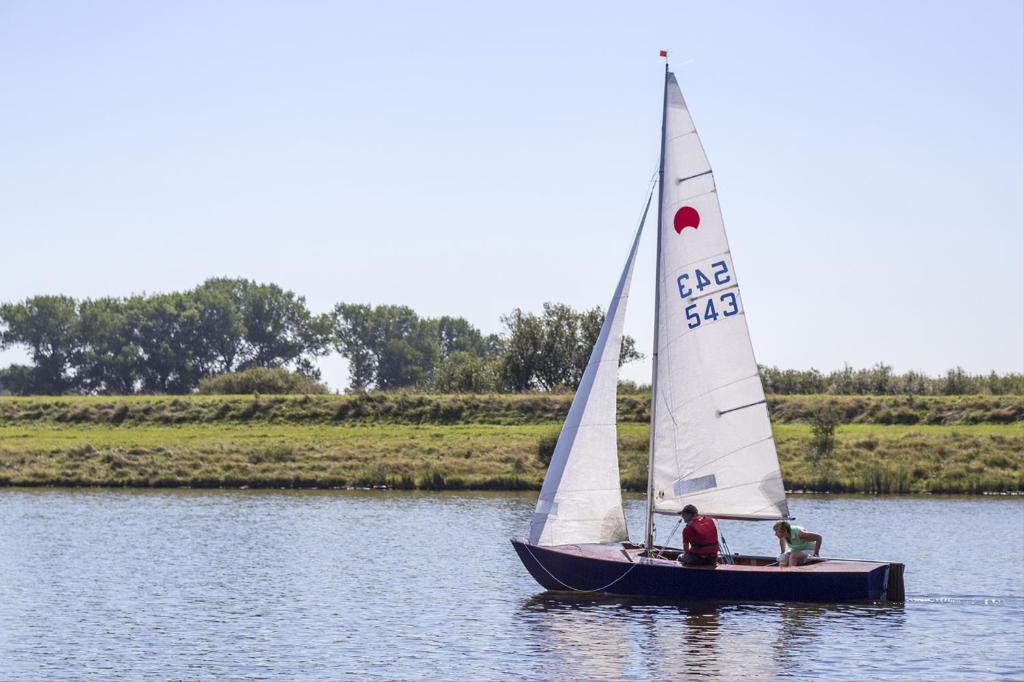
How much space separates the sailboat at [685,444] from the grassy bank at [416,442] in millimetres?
30563

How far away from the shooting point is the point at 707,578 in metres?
37.3

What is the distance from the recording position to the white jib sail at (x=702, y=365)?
37.4 m

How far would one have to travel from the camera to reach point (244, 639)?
33.5 meters

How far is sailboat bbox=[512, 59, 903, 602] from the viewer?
37.3 meters

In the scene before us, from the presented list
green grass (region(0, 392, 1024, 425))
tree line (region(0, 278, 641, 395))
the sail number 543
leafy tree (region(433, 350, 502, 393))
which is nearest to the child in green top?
the sail number 543

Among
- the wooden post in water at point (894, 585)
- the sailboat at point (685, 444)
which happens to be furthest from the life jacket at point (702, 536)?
the wooden post in water at point (894, 585)

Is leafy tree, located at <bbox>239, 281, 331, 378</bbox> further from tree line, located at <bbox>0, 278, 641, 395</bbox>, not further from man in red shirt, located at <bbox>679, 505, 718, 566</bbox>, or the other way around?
man in red shirt, located at <bbox>679, 505, 718, 566</bbox>

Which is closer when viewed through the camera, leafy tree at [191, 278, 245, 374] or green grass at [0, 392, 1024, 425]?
green grass at [0, 392, 1024, 425]

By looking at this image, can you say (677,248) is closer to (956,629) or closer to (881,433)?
(956,629)

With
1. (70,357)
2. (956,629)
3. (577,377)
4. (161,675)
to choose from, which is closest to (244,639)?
(161,675)

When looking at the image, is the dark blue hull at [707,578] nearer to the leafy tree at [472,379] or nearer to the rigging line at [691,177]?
the rigging line at [691,177]

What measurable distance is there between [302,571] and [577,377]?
240 feet

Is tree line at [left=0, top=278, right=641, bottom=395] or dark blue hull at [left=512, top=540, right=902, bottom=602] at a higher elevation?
tree line at [left=0, top=278, right=641, bottom=395]

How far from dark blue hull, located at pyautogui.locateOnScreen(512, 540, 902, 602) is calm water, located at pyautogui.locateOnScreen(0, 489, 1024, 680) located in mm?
409
